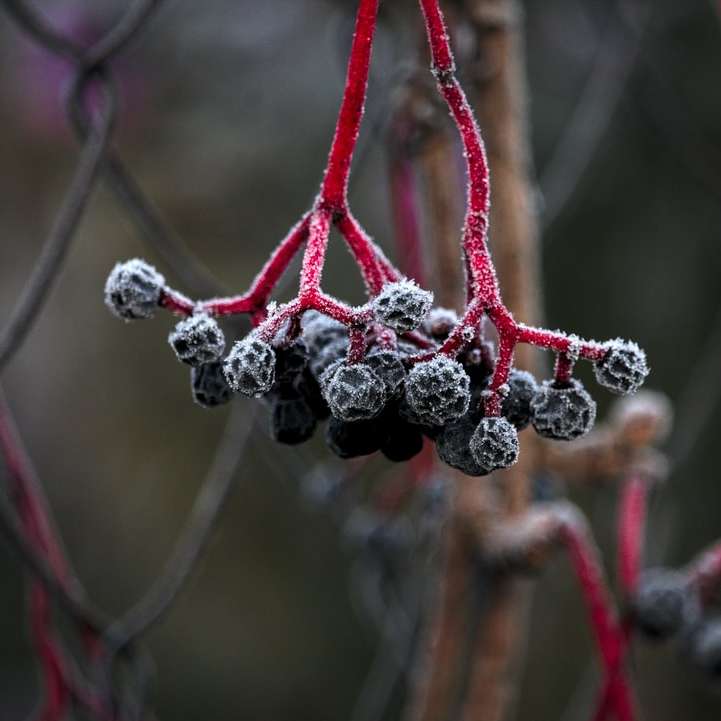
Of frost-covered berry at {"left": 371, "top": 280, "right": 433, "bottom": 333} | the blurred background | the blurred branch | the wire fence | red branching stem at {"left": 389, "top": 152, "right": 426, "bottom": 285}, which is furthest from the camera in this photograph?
the blurred background

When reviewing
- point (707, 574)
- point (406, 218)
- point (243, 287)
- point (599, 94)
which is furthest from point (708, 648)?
point (243, 287)

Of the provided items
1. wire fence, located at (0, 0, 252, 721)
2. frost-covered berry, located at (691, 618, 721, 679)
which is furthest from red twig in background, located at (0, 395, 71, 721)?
frost-covered berry, located at (691, 618, 721, 679)

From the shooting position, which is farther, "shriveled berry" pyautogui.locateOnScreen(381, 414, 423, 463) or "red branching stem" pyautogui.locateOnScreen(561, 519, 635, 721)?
"red branching stem" pyautogui.locateOnScreen(561, 519, 635, 721)

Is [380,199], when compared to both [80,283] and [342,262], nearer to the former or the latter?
[342,262]

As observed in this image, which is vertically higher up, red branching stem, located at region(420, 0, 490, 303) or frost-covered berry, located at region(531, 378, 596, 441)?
red branching stem, located at region(420, 0, 490, 303)

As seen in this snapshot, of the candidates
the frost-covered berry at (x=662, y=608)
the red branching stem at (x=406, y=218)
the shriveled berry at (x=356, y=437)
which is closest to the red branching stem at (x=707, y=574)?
the frost-covered berry at (x=662, y=608)

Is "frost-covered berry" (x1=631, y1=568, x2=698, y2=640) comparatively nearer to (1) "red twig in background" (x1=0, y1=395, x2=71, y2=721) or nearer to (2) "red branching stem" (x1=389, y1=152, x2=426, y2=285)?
(2) "red branching stem" (x1=389, y1=152, x2=426, y2=285)

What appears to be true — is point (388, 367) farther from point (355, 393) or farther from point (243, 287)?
point (243, 287)
